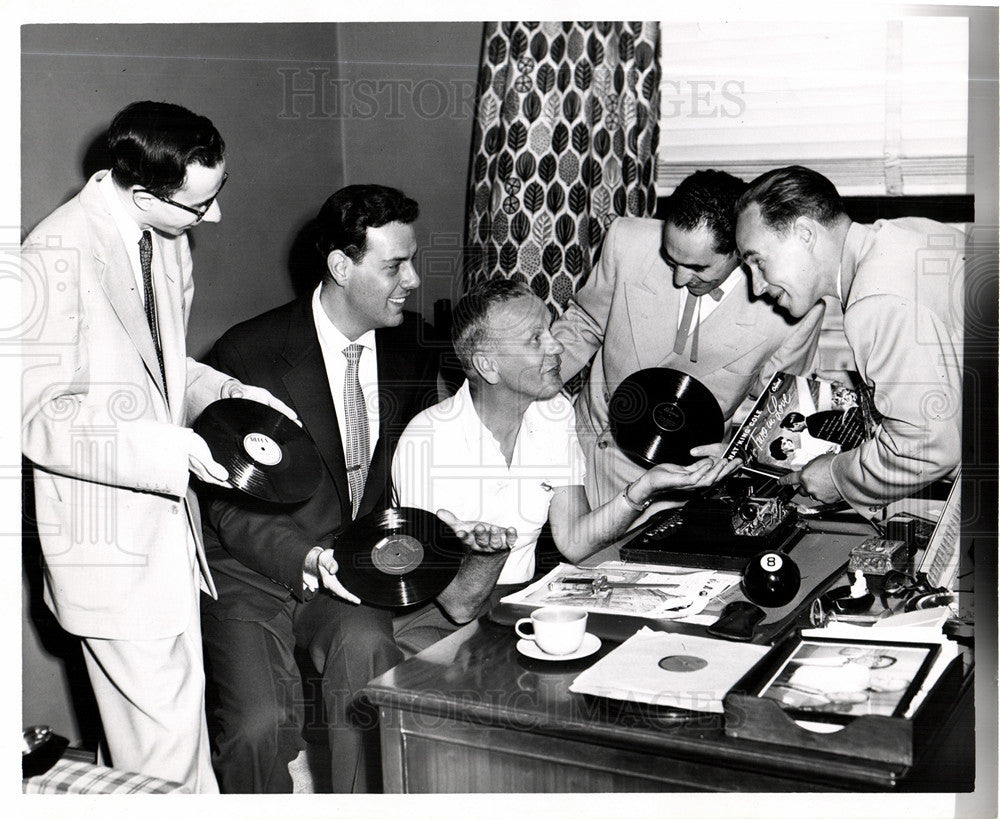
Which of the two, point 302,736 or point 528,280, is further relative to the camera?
point 528,280

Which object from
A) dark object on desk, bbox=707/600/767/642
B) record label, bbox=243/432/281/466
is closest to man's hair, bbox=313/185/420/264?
record label, bbox=243/432/281/466

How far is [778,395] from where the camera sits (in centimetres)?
238

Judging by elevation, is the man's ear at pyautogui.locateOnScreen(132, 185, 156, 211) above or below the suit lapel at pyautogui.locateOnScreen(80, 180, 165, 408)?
above

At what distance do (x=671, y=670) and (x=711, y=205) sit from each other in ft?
4.31

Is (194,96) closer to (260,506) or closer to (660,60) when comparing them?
(260,506)

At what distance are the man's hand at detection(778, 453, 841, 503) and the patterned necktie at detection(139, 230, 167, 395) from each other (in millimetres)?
1546

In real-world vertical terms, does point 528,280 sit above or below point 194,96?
below

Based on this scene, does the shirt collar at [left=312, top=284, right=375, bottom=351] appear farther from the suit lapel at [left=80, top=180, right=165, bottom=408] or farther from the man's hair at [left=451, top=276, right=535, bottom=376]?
the suit lapel at [left=80, top=180, right=165, bottom=408]

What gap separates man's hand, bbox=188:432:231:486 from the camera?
2.09 m

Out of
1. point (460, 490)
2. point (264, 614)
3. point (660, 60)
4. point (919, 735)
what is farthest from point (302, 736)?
point (660, 60)

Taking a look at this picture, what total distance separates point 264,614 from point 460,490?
0.57m
